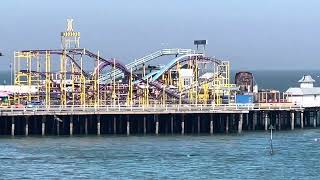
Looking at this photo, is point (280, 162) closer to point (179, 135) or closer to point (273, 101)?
point (179, 135)

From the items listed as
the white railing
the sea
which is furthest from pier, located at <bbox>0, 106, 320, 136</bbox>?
the sea

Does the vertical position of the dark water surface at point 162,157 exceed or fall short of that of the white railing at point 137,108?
it falls short

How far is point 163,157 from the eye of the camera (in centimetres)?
7312

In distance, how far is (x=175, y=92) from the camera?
323 feet

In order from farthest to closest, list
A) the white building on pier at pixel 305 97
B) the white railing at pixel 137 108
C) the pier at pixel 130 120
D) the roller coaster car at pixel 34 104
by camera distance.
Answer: the white building on pier at pixel 305 97
the roller coaster car at pixel 34 104
the pier at pixel 130 120
the white railing at pixel 137 108

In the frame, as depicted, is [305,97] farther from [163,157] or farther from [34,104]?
[163,157]

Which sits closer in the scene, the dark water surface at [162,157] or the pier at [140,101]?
the dark water surface at [162,157]

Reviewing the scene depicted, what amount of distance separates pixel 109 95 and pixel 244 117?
483 inches

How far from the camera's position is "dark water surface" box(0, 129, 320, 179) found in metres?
65.6

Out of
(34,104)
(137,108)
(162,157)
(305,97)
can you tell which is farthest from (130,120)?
(162,157)

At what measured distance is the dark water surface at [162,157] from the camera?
6562 centimetres

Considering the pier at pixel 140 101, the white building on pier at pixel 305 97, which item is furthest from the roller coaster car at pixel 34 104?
the white building on pier at pixel 305 97

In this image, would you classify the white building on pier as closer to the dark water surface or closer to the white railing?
the white railing

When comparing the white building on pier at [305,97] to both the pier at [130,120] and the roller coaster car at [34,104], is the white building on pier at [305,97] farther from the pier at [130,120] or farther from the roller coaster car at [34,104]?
the roller coaster car at [34,104]
